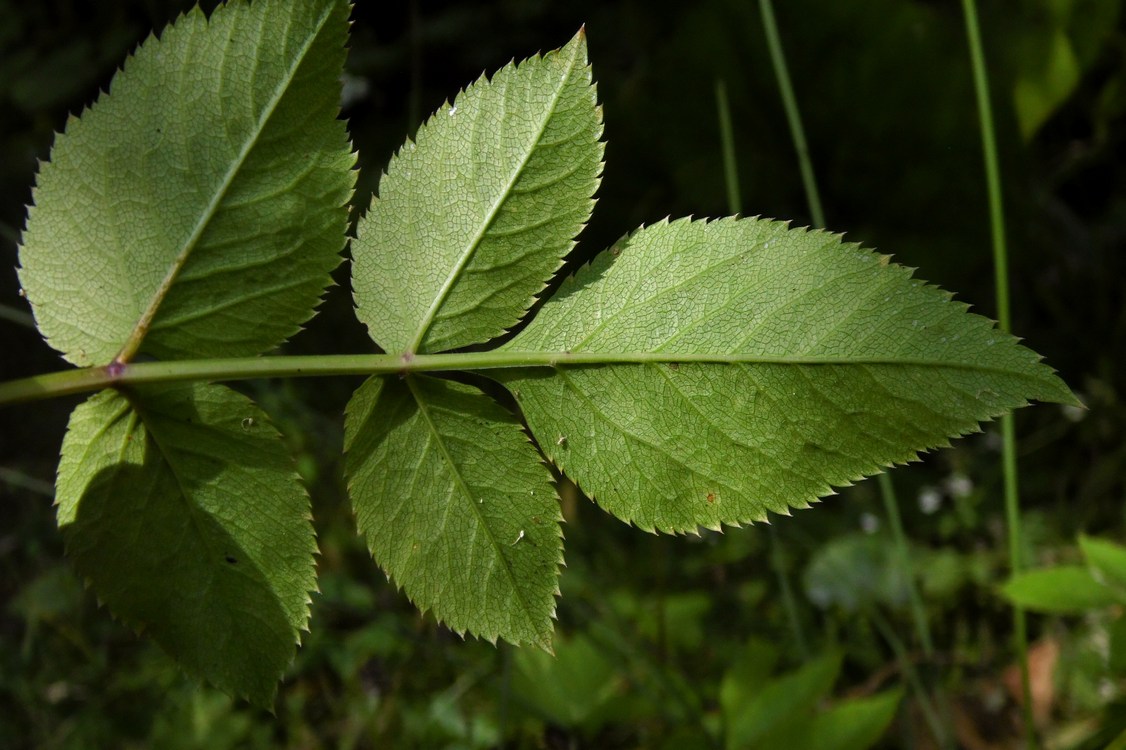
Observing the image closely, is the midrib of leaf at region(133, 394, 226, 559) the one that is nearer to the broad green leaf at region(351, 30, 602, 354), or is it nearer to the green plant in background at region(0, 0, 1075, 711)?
the green plant in background at region(0, 0, 1075, 711)

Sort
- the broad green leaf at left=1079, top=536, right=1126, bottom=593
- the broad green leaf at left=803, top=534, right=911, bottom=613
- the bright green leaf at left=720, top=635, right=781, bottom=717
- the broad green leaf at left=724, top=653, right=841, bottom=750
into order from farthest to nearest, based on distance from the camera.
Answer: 1. the broad green leaf at left=803, top=534, right=911, bottom=613
2. the bright green leaf at left=720, top=635, right=781, bottom=717
3. the broad green leaf at left=724, top=653, right=841, bottom=750
4. the broad green leaf at left=1079, top=536, right=1126, bottom=593

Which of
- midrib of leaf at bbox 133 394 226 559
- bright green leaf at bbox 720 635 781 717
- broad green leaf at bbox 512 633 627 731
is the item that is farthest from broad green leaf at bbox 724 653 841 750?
midrib of leaf at bbox 133 394 226 559

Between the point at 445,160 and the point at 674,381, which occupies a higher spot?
the point at 445,160

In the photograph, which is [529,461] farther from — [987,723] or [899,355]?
[987,723]

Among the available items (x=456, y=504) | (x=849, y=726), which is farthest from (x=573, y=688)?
(x=456, y=504)

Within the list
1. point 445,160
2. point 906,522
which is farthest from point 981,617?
point 445,160

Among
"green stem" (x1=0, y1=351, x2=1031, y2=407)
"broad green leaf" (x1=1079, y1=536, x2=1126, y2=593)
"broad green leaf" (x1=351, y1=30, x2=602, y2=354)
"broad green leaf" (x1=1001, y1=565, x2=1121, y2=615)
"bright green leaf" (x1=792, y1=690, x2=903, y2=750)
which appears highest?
"broad green leaf" (x1=351, y1=30, x2=602, y2=354)

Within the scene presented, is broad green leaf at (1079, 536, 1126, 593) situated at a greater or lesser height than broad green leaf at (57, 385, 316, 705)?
lesser

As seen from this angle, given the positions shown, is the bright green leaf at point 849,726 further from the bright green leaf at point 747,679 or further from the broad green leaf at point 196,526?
the broad green leaf at point 196,526
